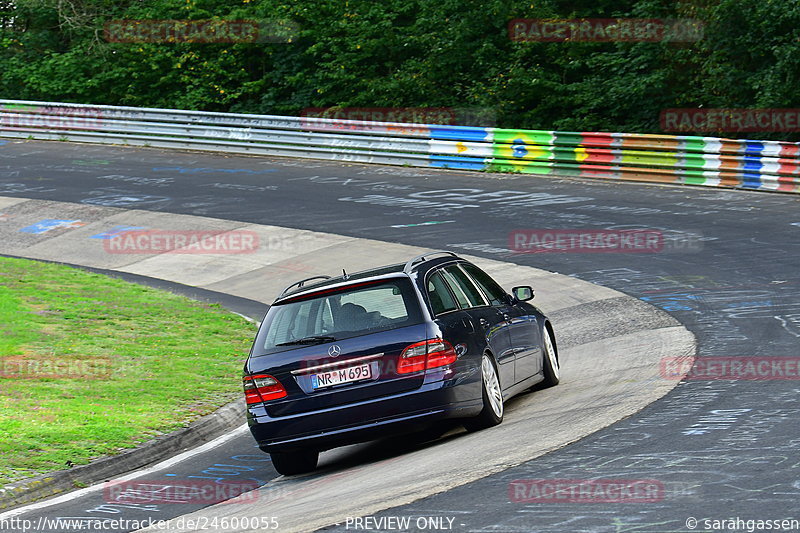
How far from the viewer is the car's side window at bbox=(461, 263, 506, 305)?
10.2 m

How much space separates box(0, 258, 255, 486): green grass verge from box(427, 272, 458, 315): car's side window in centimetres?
293

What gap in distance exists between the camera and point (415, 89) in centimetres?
3341

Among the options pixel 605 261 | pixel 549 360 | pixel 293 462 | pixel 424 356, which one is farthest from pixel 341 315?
pixel 605 261

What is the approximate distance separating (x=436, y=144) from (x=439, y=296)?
758 inches

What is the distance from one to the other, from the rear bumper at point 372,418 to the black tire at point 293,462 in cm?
24

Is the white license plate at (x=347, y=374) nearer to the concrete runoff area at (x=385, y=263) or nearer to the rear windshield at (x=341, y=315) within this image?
the rear windshield at (x=341, y=315)

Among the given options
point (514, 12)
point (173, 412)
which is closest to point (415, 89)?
point (514, 12)

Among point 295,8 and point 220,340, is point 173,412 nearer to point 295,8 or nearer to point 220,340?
point 220,340

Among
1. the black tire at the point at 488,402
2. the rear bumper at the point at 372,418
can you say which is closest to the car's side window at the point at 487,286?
the black tire at the point at 488,402

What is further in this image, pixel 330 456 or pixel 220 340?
pixel 220 340

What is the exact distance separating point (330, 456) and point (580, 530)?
423 cm

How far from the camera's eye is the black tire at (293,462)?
8734 mm

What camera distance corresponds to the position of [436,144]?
28047mm

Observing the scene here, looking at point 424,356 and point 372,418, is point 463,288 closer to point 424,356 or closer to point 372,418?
point 424,356
